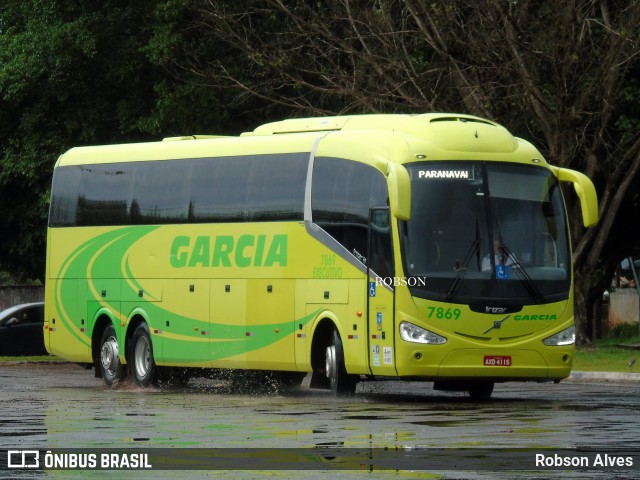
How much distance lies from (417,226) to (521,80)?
12.8 metres

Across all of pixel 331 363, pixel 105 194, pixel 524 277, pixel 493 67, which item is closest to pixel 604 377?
pixel 524 277

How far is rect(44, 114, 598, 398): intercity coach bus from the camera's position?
2220 centimetres

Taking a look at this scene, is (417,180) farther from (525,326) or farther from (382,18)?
(382,18)

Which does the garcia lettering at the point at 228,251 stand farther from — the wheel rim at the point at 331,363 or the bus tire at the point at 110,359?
the bus tire at the point at 110,359

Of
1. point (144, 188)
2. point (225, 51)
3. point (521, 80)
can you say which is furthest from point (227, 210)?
point (225, 51)

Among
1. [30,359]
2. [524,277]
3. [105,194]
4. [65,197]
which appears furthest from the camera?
[30,359]

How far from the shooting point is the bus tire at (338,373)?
2316cm

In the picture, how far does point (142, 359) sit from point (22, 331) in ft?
54.0

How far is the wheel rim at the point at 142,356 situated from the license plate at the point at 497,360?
22.9 ft

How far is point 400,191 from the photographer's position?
21.8 meters

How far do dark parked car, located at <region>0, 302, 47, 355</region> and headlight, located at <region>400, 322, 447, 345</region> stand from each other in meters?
22.6

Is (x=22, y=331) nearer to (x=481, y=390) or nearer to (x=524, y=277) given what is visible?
(x=481, y=390)

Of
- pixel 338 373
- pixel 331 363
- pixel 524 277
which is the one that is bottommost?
pixel 338 373

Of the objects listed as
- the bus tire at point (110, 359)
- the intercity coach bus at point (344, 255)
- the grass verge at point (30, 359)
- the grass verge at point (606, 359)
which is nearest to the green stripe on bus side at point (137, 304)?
the intercity coach bus at point (344, 255)
